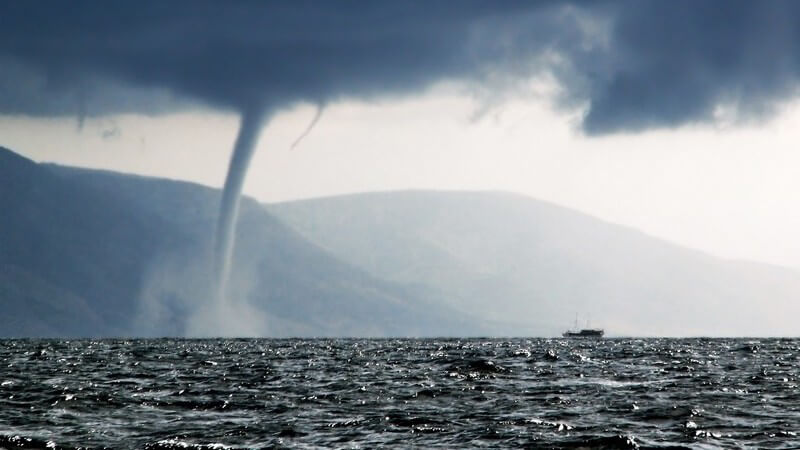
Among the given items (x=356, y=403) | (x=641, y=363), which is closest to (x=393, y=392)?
(x=356, y=403)

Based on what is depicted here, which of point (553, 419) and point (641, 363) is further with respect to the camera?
point (641, 363)

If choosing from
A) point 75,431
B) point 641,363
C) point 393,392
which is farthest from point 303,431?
point 641,363

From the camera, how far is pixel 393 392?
161 ft

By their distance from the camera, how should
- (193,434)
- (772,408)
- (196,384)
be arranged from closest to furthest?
(193,434) < (772,408) < (196,384)

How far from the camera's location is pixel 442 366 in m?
73.3

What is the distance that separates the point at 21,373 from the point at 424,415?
35.1 metres

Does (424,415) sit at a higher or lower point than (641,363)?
lower

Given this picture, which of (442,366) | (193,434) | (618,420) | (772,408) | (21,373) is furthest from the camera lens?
(442,366)

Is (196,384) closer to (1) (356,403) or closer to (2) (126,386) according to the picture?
(2) (126,386)

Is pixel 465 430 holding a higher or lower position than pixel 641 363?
lower

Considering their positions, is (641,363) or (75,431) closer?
(75,431)

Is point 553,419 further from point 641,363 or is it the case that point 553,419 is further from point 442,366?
point 641,363

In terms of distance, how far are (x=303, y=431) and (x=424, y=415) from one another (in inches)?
226

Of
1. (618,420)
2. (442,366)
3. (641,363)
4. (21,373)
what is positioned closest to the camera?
(618,420)
